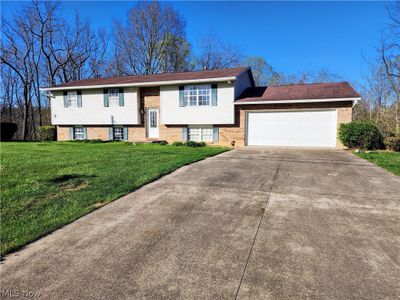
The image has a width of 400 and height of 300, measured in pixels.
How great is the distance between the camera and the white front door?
17.4m

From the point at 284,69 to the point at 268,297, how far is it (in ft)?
102

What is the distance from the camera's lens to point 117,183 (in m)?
5.80

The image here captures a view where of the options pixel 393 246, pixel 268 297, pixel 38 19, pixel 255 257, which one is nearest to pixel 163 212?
pixel 255 257

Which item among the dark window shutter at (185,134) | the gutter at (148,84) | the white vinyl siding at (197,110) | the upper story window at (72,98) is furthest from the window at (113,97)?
the dark window shutter at (185,134)

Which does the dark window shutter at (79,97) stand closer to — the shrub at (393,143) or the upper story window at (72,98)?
the upper story window at (72,98)

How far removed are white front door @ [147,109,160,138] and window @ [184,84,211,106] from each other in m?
2.79

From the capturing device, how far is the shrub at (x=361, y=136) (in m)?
12.2

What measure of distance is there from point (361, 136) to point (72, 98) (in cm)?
1883

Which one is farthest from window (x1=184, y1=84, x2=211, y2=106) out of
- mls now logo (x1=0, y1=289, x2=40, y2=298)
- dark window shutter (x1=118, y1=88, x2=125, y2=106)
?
mls now logo (x1=0, y1=289, x2=40, y2=298)

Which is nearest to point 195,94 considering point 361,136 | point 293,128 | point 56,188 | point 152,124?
point 152,124

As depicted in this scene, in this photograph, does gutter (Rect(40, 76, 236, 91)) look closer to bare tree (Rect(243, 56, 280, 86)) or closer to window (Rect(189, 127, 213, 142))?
window (Rect(189, 127, 213, 142))

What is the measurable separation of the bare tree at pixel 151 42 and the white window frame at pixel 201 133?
15222 millimetres

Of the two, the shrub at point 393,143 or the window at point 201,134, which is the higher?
the window at point 201,134

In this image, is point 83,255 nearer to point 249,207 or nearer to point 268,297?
point 268,297
